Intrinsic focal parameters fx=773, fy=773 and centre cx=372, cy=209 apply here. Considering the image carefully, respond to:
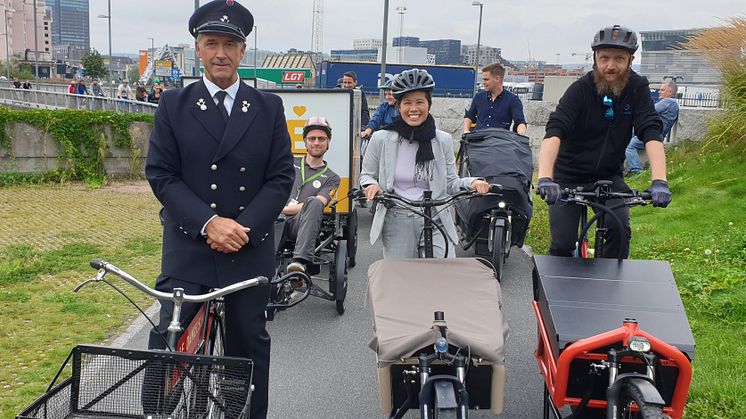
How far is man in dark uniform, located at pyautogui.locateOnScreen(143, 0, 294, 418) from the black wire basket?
654 mm

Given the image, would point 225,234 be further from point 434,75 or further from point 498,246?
point 434,75

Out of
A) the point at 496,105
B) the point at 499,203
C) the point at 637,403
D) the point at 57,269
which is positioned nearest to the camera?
the point at 637,403

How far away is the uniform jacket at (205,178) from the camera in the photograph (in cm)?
360

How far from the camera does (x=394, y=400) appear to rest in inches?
148

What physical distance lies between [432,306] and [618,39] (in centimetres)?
209

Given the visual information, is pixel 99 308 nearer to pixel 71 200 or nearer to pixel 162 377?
pixel 162 377

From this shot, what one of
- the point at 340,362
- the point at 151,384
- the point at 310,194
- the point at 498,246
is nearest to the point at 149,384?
the point at 151,384

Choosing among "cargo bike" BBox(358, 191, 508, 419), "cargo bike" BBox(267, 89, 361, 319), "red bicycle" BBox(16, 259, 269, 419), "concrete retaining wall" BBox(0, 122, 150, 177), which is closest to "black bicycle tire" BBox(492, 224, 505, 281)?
"cargo bike" BBox(267, 89, 361, 319)

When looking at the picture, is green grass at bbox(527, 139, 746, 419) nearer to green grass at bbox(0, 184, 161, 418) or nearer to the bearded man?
the bearded man

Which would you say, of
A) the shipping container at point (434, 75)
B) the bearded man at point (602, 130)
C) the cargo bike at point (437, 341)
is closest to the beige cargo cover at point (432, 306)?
the cargo bike at point (437, 341)

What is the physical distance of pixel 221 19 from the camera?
3631mm

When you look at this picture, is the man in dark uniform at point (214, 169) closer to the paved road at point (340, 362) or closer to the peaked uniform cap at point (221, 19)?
the peaked uniform cap at point (221, 19)

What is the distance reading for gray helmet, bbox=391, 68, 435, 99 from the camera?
16.4ft

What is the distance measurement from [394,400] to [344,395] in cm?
151
